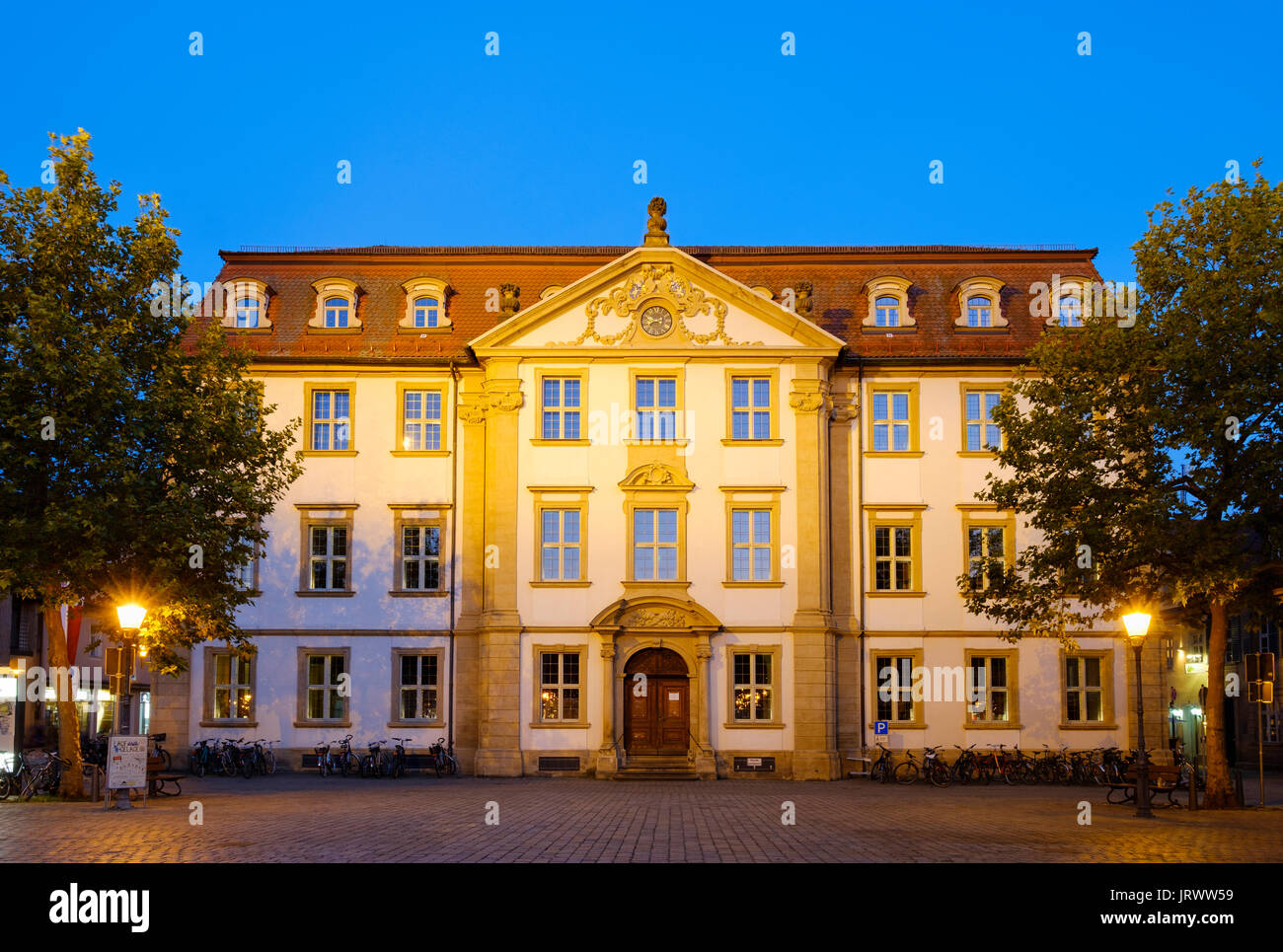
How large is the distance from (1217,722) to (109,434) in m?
24.6

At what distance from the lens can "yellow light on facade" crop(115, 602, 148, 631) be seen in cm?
2819

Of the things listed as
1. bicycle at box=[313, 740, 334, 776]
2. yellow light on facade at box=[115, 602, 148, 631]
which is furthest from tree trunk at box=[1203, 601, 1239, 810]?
bicycle at box=[313, 740, 334, 776]

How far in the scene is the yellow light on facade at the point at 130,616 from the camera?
92.5 feet

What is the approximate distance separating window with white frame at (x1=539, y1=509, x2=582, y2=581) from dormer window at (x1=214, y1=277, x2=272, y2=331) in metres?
11.4

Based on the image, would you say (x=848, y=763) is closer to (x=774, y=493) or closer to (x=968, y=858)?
(x=774, y=493)

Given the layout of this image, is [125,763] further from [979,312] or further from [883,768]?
[979,312]

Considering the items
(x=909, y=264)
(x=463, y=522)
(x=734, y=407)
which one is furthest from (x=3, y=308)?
(x=909, y=264)

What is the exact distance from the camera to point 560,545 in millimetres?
41344

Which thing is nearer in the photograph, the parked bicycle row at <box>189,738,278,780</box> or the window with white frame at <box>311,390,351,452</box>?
the parked bicycle row at <box>189,738,278,780</box>

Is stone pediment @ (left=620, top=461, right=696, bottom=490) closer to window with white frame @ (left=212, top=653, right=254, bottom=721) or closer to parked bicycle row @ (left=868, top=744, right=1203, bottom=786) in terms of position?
parked bicycle row @ (left=868, top=744, right=1203, bottom=786)

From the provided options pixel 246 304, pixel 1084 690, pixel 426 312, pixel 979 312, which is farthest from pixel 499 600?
pixel 1084 690

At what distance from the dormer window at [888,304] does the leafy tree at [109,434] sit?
66.4ft

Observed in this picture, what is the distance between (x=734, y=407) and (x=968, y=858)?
23.9m

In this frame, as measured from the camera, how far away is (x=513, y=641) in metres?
40.7
